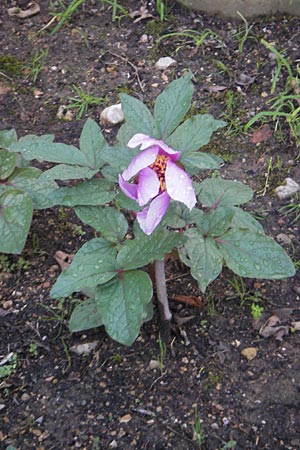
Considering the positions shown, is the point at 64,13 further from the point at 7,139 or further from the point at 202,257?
the point at 202,257

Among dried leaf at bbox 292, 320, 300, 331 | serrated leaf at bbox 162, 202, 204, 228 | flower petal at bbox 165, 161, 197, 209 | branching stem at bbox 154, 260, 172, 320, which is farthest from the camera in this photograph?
dried leaf at bbox 292, 320, 300, 331

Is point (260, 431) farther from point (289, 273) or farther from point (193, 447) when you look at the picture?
point (289, 273)

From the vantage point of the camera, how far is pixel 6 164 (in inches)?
80.2

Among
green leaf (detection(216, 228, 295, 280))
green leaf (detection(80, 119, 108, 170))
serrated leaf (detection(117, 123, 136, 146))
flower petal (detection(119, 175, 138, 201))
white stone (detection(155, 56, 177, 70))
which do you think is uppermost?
flower petal (detection(119, 175, 138, 201))

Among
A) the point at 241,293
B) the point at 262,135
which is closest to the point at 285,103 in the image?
the point at 262,135

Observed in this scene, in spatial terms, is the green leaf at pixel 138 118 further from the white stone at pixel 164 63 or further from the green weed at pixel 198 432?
the white stone at pixel 164 63

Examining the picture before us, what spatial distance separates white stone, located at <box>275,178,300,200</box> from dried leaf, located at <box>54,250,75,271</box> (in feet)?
2.51

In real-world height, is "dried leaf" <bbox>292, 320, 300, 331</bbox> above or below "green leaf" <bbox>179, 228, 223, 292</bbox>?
below

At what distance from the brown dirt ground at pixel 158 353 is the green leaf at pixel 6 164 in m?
0.29

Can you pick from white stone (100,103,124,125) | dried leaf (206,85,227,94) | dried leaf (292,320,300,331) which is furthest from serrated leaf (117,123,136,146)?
dried leaf (206,85,227,94)

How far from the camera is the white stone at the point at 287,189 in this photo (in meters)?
2.36

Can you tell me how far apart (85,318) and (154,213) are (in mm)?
489

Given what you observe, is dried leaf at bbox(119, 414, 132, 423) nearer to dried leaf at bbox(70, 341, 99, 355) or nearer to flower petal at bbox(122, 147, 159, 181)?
dried leaf at bbox(70, 341, 99, 355)

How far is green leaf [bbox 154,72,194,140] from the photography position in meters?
1.61
